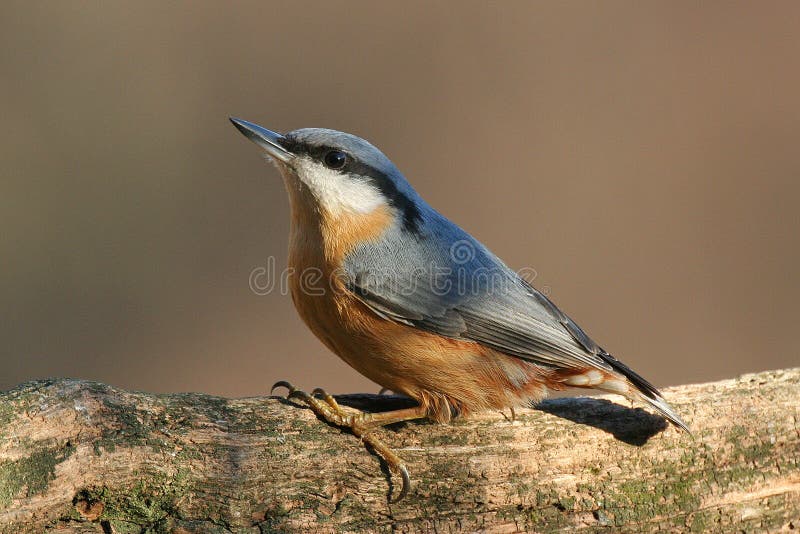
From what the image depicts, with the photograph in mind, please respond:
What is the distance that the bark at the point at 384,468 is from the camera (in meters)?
3.11

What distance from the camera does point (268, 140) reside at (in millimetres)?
4230

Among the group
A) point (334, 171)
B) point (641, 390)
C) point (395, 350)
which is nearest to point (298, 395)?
point (395, 350)

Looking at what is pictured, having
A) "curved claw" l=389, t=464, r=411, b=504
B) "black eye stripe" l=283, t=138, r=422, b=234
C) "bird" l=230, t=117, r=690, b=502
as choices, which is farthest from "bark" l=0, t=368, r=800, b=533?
"black eye stripe" l=283, t=138, r=422, b=234

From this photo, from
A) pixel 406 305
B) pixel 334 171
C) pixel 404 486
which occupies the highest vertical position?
pixel 334 171

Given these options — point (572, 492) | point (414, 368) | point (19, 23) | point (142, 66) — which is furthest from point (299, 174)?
point (19, 23)

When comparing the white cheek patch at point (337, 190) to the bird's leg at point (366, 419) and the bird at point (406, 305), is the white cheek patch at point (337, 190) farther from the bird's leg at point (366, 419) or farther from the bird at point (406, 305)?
the bird's leg at point (366, 419)

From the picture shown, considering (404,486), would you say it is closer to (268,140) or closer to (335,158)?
(335,158)

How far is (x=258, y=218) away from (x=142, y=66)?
1.99 metres

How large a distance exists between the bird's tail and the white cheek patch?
140 cm

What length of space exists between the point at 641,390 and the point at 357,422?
1.38 metres

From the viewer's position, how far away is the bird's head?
417 cm

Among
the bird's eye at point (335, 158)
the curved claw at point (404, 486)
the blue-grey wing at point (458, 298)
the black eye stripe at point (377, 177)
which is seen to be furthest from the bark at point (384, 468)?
the bird's eye at point (335, 158)

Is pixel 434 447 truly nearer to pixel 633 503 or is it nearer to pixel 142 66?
A: pixel 633 503

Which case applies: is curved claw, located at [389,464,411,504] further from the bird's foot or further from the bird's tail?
the bird's tail
